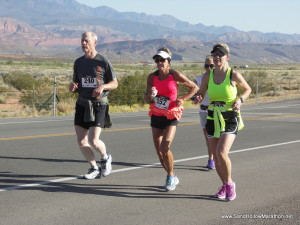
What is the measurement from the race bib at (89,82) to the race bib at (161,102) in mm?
979

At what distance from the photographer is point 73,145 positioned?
37.4 ft

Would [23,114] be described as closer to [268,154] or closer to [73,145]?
[73,145]

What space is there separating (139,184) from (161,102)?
4.10ft

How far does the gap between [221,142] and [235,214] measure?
95 cm

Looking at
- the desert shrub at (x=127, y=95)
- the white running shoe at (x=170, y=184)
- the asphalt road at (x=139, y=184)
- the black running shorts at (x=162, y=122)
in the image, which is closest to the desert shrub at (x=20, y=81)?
the desert shrub at (x=127, y=95)

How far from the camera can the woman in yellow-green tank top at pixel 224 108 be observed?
6641 millimetres

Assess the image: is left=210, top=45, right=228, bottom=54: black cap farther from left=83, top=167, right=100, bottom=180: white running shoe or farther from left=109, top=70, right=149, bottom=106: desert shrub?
left=109, top=70, right=149, bottom=106: desert shrub

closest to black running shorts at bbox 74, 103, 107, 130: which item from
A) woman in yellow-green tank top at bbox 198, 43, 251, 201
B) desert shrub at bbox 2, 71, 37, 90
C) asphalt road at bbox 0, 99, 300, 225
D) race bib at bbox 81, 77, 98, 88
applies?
race bib at bbox 81, 77, 98, 88

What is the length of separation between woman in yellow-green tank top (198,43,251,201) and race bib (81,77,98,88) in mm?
1747

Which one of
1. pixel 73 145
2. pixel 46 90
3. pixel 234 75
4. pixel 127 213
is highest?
pixel 234 75

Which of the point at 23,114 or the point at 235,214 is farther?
the point at 23,114

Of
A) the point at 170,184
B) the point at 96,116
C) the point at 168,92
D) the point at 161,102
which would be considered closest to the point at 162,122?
the point at 161,102

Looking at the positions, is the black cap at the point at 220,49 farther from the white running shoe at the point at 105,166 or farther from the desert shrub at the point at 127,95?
the desert shrub at the point at 127,95

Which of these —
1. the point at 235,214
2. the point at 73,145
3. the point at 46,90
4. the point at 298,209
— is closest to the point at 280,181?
the point at 298,209
